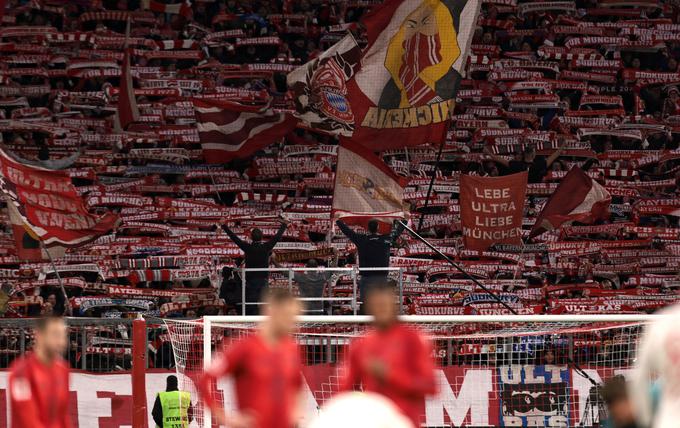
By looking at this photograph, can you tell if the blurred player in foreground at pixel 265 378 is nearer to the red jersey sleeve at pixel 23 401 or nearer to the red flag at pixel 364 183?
the red jersey sleeve at pixel 23 401

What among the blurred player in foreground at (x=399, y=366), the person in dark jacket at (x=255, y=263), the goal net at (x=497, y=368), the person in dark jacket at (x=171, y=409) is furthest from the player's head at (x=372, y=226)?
the blurred player in foreground at (x=399, y=366)

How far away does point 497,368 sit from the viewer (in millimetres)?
14938

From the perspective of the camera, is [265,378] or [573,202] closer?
[265,378]

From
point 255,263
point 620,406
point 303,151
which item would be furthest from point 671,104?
point 620,406

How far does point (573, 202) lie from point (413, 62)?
367 cm

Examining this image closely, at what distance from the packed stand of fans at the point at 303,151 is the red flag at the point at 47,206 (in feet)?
1.32

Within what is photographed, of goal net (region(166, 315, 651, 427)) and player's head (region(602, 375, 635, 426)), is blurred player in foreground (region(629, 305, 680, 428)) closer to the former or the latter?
player's head (region(602, 375, 635, 426))

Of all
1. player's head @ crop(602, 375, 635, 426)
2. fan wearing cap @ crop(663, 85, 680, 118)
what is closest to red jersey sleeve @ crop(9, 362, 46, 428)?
player's head @ crop(602, 375, 635, 426)

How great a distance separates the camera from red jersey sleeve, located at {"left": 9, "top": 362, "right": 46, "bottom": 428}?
9.29 metres

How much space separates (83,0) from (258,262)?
38.5ft

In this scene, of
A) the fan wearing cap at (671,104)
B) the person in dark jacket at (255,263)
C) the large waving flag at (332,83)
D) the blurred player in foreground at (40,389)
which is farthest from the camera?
the fan wearing cap at (671,104)

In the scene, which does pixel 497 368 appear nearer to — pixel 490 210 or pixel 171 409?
pixel 171 409

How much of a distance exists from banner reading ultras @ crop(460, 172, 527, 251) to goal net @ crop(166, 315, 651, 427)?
15.0ft

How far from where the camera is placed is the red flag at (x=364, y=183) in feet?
58.4
